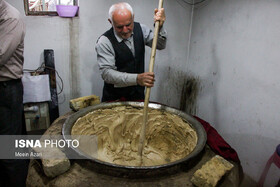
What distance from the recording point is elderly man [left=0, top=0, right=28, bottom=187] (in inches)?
77.9

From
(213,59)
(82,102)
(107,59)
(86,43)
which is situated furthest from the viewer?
(86,43)

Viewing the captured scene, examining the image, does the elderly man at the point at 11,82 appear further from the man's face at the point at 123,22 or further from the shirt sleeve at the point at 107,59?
the man's face at the point at 123,22

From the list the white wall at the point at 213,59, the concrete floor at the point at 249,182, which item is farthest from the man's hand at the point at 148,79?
the concrete floor at the point at 249,182

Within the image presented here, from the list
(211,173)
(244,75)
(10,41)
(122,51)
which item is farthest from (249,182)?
(10,41)

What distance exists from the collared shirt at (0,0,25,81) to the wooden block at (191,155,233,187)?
75.7 inches

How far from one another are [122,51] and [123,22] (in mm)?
315

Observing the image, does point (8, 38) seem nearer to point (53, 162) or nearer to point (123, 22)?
point (123, 22)

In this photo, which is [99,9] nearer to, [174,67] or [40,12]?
→ [40,12]

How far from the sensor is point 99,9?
293cm

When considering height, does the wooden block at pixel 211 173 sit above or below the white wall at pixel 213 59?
below

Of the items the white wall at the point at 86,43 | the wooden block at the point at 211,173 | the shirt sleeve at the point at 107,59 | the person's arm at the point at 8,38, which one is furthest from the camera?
the white wall at the point at 86,43

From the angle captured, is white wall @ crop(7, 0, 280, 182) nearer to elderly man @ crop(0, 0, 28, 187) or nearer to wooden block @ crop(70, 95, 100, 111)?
elderly man @ crop(0, 0, 28, 187)

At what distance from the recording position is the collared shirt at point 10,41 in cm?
196

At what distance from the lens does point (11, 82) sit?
216cm
